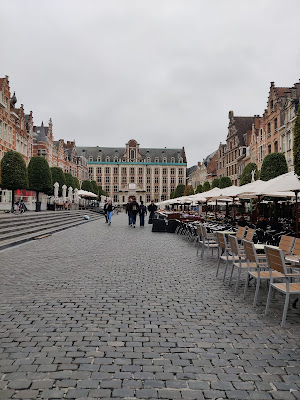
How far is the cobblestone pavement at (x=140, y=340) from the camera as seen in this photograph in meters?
3.07

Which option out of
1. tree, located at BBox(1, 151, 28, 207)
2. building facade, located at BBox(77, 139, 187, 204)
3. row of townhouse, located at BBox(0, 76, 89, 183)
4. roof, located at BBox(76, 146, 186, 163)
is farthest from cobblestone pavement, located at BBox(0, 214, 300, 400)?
roof, located at BBox(76, 146, 186, 163)

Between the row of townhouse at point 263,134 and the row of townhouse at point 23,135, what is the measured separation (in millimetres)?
30852

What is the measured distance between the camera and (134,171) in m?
108

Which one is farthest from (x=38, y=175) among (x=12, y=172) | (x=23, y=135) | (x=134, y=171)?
(x=134, y=171)

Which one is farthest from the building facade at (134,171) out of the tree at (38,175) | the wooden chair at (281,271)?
the wooden chair at (281,271)

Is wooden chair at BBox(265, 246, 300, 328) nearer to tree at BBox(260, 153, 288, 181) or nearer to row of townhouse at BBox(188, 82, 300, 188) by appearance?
tree at BBox(260, 153, 288, 181)

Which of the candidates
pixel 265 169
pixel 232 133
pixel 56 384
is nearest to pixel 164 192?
pixel 232 133

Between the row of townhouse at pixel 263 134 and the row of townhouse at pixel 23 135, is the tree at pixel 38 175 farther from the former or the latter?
the row of townhouse at pixel 263 134

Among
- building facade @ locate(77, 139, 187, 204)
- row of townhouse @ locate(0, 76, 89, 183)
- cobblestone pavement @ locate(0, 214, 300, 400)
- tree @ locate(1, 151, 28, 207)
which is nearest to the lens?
cobblestone pavement @ locate(0, 214, 300, 400)

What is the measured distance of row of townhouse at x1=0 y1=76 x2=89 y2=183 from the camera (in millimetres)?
39656

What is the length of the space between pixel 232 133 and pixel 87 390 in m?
60.5

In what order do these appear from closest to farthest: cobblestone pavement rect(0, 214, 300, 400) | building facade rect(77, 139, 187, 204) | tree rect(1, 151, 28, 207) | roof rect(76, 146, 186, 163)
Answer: cobblestone pavement rect(0, 214, 300, 400)
tree rect(1, 151, 28, 207)
building facade rect(77, 139, 187, 204)
roof rect(76, 146, 186, 163)

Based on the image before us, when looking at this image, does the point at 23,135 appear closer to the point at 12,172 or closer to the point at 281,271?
the point at 12,172

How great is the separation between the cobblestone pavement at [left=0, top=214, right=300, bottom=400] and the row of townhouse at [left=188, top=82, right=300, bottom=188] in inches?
1077
